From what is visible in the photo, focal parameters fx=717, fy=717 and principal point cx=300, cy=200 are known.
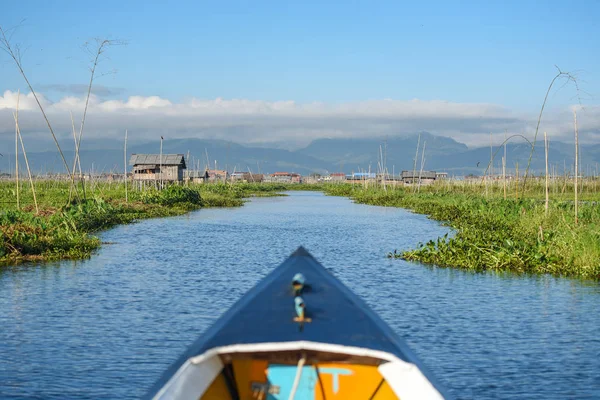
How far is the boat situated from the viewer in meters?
4.39

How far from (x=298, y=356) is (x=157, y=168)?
167 feet

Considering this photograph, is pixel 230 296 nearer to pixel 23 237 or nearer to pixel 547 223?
pixel 23 237

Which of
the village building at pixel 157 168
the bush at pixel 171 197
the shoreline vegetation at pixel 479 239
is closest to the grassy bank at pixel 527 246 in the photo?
the shoreline vegetation at pixel 479 239

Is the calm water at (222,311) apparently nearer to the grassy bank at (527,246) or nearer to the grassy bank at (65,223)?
the grassy bank at (527,246)

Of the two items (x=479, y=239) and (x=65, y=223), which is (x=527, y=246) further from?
(x=65, y=223)

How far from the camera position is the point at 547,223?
18.6 meters

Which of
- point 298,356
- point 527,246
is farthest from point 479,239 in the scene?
point 298,356

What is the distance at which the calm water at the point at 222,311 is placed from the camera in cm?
773

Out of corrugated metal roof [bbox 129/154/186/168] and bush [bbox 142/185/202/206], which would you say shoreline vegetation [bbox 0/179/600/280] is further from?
corrugated metal roof [bbox 129/154/186/168]

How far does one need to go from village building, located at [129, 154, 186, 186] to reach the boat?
1841 inches

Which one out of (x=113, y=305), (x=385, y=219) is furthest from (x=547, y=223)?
(x=385, y=219)

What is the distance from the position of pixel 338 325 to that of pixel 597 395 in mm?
4005

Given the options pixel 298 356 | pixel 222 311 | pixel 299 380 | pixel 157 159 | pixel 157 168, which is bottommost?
pixel 222 311

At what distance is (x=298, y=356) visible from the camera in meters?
4.50
